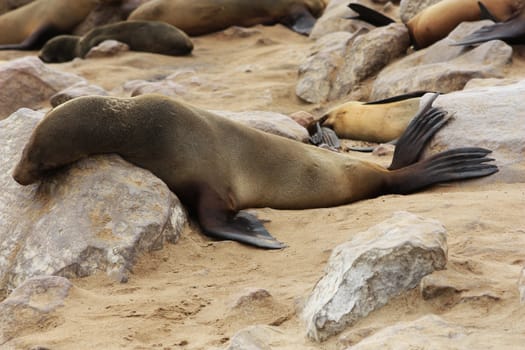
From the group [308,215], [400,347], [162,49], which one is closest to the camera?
[400,347]

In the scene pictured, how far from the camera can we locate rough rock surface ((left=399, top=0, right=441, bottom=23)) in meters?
9.23

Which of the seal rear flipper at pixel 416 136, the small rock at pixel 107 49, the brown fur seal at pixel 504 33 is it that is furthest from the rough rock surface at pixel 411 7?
the seal rear flipper at pixel 416 136

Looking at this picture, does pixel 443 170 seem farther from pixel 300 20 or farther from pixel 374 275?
pixel 300 20

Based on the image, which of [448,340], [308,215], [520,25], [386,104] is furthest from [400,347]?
[520,25]

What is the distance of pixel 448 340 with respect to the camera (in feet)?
8.54

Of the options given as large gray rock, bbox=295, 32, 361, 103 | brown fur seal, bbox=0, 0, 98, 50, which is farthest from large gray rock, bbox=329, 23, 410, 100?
brown fur seal, bbox=0, 0, 98, 50

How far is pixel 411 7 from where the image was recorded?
30.7ft

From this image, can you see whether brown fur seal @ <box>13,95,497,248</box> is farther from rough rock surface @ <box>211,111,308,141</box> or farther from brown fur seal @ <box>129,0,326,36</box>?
brown fur seal @ <box>129,0,326,36</box>

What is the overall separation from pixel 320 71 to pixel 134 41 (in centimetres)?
305

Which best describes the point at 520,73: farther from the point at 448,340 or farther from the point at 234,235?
the point at 448,340

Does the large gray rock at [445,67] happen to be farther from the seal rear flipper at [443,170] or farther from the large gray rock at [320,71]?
the seal rear flipper at [443,170]

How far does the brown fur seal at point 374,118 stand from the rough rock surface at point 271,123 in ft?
2.05

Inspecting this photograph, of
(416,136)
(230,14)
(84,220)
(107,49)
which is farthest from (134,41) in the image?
(84,220)

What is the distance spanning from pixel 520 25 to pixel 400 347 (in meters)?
5.54
